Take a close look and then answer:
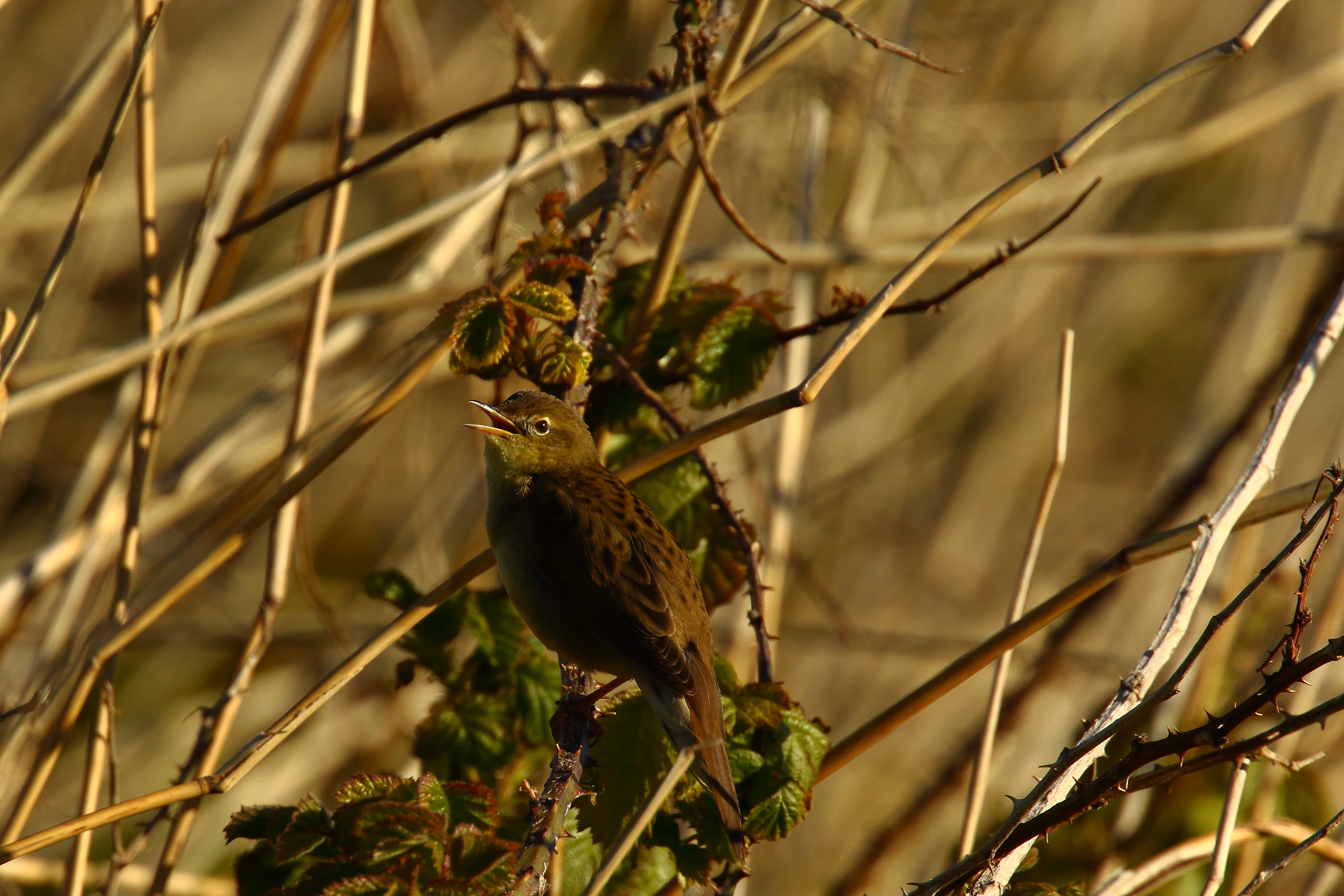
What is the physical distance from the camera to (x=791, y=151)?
4.66 metres

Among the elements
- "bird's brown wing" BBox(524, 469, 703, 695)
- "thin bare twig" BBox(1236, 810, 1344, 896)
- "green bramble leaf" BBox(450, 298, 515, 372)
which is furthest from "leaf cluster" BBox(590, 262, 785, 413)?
"thin bare twig" BBox(1236, 810, 1344, 896)

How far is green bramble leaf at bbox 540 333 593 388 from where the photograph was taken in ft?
6.86

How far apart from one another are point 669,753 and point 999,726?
1.98m

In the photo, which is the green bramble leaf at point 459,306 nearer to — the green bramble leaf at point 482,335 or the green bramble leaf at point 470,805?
the green bramble leaf at point 482,335

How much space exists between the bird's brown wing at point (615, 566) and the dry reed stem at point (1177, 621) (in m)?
0.91

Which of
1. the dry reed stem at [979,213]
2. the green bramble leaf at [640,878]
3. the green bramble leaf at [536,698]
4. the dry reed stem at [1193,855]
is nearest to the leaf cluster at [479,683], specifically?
the green bramble leaf at [536,698]

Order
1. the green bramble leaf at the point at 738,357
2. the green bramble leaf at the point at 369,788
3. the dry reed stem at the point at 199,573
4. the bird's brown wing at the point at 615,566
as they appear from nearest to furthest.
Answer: the green bramble leaf at the point at 369,788
the dry reed stem at the point at 199,573
the green bramble leaf at the point at 738,357
the bird's brown wing at the point at 615,566

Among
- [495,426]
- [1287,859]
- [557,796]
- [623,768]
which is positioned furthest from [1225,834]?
[495,426]

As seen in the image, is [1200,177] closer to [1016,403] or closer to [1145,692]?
[1016,403]

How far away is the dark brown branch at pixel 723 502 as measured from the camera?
216cm

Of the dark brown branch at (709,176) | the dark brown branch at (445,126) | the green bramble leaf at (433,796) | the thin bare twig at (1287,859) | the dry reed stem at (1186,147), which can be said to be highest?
the dry reed stem at (1186,147)

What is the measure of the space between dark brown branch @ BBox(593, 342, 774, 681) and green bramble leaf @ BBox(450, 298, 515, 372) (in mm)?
345

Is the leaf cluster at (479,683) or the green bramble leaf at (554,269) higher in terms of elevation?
the green bramble leaf at (554,269)

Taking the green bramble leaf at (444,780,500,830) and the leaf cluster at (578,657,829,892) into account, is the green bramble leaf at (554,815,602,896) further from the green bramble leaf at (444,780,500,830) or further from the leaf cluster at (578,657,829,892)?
the green bramble leaf at (444,780,500,830)
